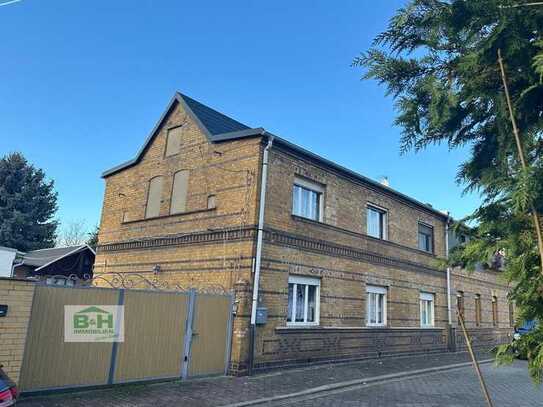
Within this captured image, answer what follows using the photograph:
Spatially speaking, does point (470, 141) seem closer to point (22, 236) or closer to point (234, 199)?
point (234, 199)

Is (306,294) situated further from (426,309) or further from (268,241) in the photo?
(426,309)

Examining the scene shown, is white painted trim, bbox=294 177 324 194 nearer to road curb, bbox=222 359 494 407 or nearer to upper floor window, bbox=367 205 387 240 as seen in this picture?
upper floor window, bbox=367 205 387 240

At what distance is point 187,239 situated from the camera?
12977mm

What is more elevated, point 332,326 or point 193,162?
point 193,162

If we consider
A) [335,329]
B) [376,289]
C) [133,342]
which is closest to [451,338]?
[376,289]

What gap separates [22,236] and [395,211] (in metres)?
26.8

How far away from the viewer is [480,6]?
288cm

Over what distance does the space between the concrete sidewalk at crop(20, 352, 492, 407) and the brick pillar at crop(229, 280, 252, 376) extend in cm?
37

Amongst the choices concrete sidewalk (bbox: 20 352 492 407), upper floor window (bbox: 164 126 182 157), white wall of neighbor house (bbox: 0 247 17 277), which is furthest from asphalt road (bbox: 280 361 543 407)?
white wall of neighbor house (bbox: 0 247 17 277)

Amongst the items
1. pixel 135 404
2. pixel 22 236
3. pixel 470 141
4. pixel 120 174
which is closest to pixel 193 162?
pixel 120 174

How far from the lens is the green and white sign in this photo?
26.5 ft

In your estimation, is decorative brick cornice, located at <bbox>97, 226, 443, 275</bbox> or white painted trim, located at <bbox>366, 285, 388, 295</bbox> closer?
decorative brick cornice, located at <bbox>97, 226, 443, 275</bbox>

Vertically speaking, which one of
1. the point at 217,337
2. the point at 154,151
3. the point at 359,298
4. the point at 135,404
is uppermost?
the point at 154,151

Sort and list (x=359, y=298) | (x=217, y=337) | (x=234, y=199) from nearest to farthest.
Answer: (x=217, y=337)
(x=234, y=199)
(x=359, y=298)
